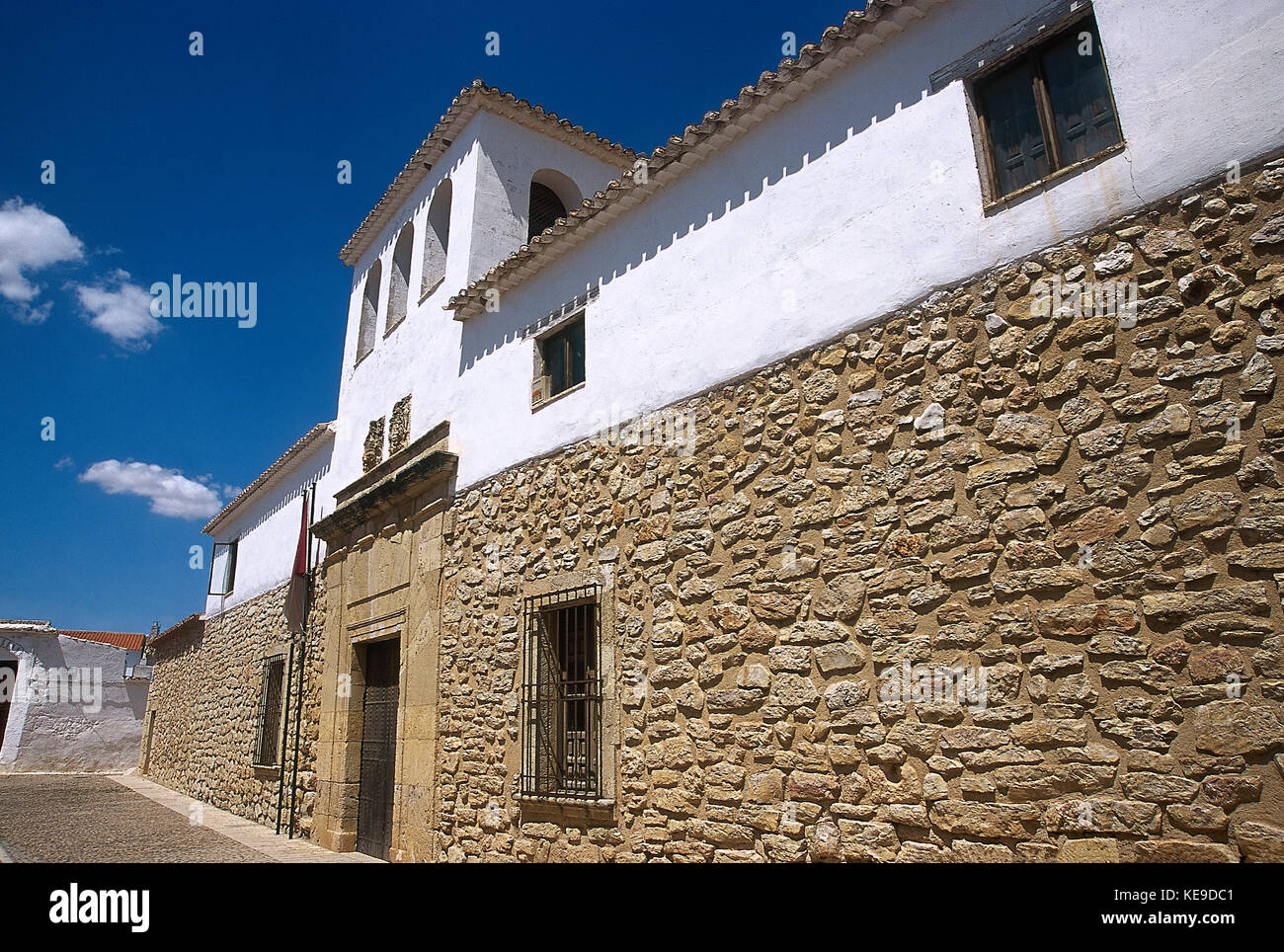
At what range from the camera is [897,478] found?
13.2 feet

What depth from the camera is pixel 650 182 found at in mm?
5949

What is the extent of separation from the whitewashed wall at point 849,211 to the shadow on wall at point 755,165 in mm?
12

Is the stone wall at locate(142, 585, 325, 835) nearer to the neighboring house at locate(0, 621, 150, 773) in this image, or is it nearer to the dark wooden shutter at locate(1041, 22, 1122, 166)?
the neighboring house at locate(0, 621, 150, 773)

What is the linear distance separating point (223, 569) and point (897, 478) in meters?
15.2

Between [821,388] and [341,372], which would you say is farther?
[341,372]

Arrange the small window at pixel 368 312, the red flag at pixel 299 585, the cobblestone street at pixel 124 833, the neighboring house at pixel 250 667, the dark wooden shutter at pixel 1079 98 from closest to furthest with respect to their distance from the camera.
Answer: the dark wooden shutter at pixel 1079 98 → the cobblestone street at pixel 124 833 → the neighboring house at pixel 250 667 → the small window at pixel 368 312 → the red flag at pixel 299 585

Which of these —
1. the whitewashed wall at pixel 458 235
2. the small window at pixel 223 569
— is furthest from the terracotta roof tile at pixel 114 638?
the whitewashed wall at pixel 458 235

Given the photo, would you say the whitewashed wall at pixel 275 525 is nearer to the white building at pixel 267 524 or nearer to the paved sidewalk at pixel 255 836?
the white building at pixel 267 524

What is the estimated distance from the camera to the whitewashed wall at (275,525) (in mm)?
11453

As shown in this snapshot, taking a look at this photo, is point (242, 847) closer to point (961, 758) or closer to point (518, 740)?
point (518, 740)
